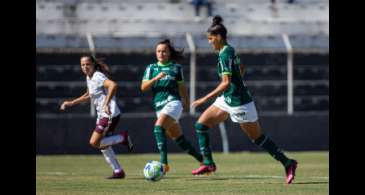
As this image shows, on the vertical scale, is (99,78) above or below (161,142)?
above

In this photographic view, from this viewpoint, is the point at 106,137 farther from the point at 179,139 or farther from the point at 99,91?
the point at 179,139

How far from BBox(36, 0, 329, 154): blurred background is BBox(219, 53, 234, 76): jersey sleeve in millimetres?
11162

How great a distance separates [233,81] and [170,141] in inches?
442

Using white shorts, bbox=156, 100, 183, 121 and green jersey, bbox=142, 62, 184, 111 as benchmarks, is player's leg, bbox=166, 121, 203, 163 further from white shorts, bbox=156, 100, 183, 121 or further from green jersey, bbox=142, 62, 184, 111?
green jersey, bbox=142, 62, 184, 111

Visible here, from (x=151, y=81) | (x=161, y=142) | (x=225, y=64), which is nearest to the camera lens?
(x=225, y=64)

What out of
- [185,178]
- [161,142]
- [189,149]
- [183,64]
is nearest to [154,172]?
[161,142]

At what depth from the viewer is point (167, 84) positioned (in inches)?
703

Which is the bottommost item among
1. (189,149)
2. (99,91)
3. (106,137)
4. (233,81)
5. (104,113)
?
→ (189,149)

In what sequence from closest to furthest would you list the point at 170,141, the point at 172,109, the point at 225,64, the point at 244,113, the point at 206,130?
1. the point at 225,64
2. the point at 244,113
3. the point at 172,109
4. the point at 206,130
5. the point at 170,141

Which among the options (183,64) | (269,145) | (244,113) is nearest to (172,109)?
(244,113)

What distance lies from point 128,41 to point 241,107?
575 inches

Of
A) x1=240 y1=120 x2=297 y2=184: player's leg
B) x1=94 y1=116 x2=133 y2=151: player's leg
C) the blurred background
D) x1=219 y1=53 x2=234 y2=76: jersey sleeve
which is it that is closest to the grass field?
x1=240 y1=120 x2=297 y2=184: player's leg

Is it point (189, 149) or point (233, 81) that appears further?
point (189, 149)
